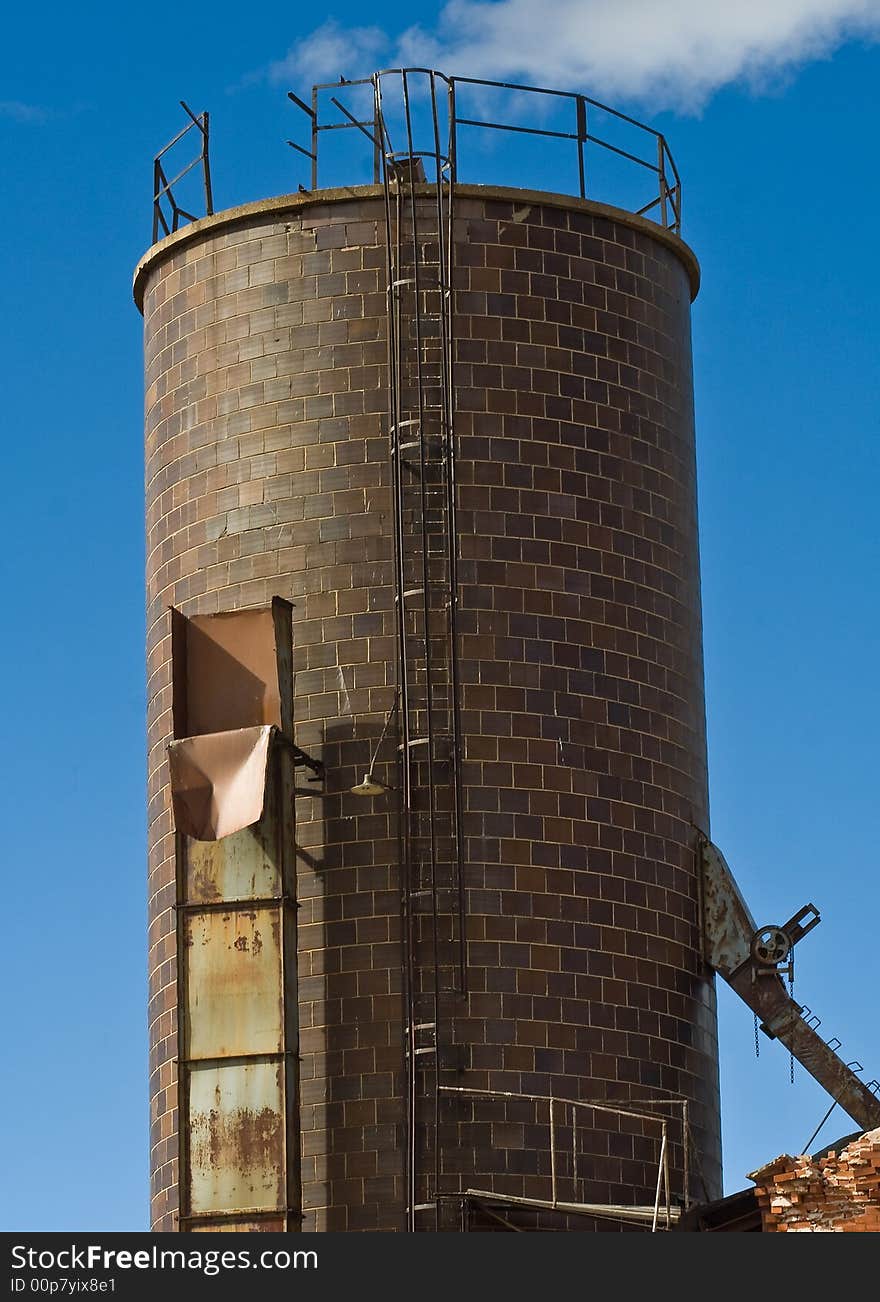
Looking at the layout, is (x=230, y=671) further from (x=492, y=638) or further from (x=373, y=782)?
(x=492, y=638)

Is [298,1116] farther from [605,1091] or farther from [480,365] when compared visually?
[480,365]

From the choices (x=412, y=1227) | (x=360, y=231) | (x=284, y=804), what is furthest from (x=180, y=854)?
(x=360, y=231)

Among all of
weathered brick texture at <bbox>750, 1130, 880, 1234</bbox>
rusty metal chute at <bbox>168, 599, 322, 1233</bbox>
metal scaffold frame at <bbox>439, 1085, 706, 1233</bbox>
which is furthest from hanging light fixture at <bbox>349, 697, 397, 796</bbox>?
weathered brick texture at <bbox>750, 1130, 880, 1234</bbox>

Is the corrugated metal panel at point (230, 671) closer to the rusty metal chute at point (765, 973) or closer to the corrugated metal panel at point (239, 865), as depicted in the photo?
the corrugated metal panel at point (239, 865)

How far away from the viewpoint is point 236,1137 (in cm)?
4647

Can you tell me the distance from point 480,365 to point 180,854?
8777mm

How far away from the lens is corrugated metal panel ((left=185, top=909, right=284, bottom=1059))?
153 ft

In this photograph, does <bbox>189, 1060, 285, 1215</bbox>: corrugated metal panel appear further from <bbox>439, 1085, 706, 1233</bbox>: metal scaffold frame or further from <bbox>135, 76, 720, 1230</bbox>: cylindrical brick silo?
<bbox>439, 1085, 706, 1233</bbox>: metal scaffold frame

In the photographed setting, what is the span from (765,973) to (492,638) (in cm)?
685

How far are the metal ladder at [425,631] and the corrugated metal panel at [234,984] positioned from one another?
2.01 meters

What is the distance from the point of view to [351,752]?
48.9 metres

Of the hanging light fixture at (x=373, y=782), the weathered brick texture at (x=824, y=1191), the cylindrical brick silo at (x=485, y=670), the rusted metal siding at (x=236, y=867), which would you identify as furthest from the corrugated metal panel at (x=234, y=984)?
the weathered brick texture at (x=824, y=1191)

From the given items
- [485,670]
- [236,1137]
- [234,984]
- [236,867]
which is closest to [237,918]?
[236,867]

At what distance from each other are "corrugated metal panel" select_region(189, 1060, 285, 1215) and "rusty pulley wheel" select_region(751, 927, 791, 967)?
8427mm
